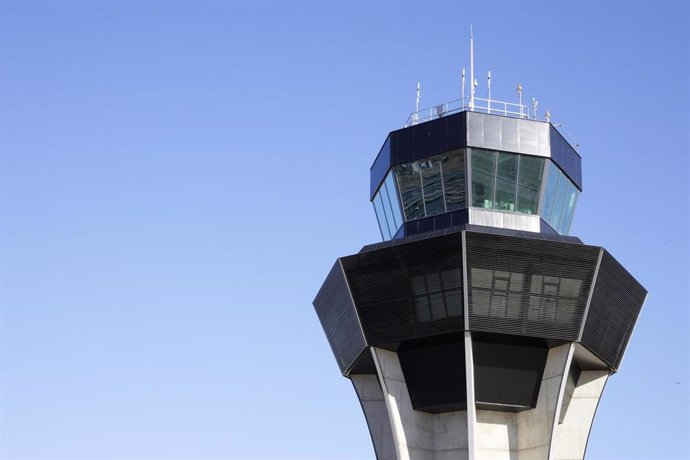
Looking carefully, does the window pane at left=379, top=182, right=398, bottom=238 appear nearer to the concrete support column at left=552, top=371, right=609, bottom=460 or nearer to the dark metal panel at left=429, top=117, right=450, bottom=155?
the dark metal panel at left=429, top=117, right=450, bottom=155

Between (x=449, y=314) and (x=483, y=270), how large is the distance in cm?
222

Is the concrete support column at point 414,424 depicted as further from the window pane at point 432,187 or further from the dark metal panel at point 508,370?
the window pane at point 432,187

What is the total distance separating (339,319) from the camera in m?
50.3

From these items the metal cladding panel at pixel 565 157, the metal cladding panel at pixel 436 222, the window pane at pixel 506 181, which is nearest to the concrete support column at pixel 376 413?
the metal cladding panel at pixel 436 222

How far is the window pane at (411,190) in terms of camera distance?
49.6 m

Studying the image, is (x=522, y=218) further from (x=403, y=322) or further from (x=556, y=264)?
(x=403, y=322)

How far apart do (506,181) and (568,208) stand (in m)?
4.23

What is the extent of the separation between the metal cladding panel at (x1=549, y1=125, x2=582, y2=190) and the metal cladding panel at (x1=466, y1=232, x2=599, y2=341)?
5.32m

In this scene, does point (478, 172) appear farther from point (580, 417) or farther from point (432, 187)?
point (580, 417)

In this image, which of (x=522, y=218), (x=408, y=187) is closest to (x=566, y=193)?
(x=522, y=218)

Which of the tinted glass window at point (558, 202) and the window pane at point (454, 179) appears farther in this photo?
the tinted glass window at point (558, 202)

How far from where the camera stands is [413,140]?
49875 mm

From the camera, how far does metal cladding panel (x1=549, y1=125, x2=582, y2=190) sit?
163 ft

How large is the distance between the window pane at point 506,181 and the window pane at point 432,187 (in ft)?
7.80
